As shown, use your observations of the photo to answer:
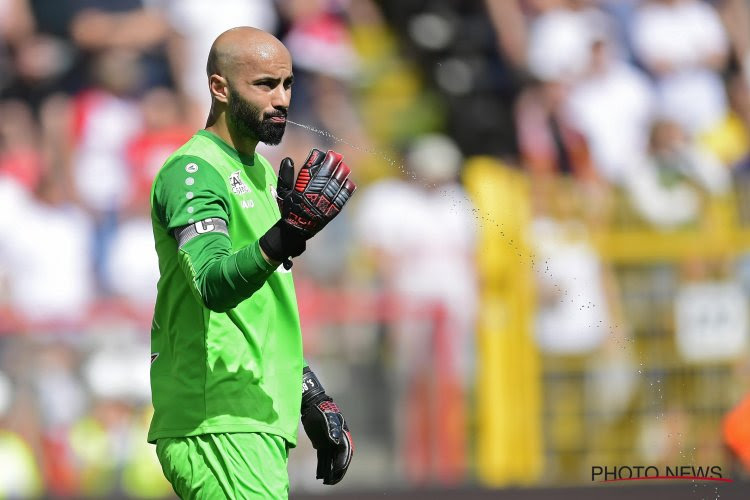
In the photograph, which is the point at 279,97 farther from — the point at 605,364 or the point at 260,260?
the point at 605,364

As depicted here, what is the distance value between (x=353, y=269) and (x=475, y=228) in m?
0.94

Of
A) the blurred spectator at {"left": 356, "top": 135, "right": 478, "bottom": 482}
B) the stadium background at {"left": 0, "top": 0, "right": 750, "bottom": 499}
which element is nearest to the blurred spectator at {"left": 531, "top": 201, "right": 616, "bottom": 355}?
the stadium background at {"left": 0, "top": 0, "right": 750, "bottom": 499}

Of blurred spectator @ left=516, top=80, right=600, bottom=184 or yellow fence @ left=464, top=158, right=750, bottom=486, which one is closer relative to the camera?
yellow fence @ left=464, top=158, right=750, bottom=486

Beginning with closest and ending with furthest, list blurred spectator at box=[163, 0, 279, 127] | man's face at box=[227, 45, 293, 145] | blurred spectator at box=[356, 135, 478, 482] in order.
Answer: man's face at box=[227, 45, 293, 145] < blurred spectator at box=[356, 135, 478, 482] < blurred spectator at box=[163, 0, 279, 127]

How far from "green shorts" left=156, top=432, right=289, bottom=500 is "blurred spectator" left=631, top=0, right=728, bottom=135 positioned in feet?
24.6

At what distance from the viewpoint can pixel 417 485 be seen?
8898 mm

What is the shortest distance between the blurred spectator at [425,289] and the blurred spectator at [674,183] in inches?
54.6

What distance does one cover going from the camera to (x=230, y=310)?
152 inches

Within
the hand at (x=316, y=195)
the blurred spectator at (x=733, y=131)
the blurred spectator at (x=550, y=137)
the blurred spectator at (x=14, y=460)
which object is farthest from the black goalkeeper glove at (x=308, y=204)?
the blurred spectator at (x=733, y=131)

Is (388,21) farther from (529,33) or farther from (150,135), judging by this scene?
(150,135)

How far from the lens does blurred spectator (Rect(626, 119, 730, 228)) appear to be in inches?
386

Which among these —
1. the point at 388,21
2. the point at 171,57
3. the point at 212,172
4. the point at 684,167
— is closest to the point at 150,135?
the point at 171,57

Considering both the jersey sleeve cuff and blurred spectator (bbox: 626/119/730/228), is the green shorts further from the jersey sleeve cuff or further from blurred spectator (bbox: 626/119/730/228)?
blurred spectator (bbox: 626/119/730/228)

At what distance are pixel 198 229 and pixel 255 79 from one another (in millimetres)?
551
